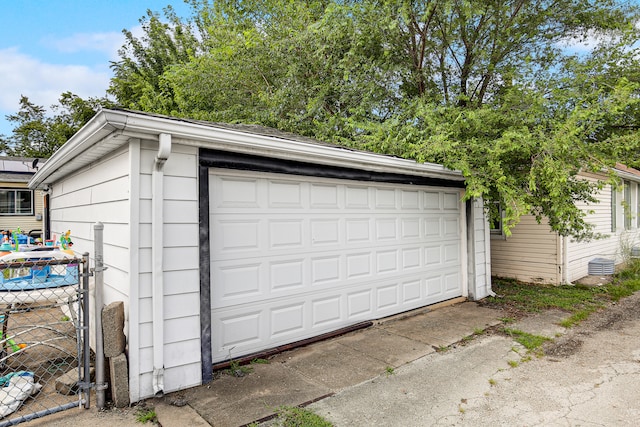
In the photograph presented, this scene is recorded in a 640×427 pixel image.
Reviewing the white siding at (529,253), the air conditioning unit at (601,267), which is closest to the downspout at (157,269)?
the white siding at (529,253)

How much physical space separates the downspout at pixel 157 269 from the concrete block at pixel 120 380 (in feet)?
0.71

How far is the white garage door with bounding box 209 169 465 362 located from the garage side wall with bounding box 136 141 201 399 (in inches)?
14.2

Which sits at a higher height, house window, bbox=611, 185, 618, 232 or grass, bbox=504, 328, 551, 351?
house window, bbox=611, 185, 618, 232

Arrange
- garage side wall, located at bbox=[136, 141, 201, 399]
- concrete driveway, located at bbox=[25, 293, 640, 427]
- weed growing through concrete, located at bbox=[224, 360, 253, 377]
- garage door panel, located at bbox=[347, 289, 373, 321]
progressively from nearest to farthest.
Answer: concrete driveway, located at bbox=[25, 293, 640, 427] < garage side wall, located at bbox=[136, 141, 201, 399] < weed growing through concrete, located at bbox=[224, 360, 253, 377] < garage door panel, located at bbox=[347, 289, 373, 321]

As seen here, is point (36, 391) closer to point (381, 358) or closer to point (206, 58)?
point (381, 358)

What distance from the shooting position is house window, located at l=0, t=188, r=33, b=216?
15039 mm

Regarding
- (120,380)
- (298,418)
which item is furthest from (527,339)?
(120,380)

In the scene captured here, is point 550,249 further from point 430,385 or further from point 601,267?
point 430,385

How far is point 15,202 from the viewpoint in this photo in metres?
15.3

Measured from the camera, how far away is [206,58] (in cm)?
1220

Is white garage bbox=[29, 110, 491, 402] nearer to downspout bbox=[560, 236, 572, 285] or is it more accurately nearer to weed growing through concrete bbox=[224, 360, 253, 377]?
weed growing through concrete bbox=[224, 360, 253, 377]

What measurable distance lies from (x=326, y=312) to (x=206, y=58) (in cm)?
1036

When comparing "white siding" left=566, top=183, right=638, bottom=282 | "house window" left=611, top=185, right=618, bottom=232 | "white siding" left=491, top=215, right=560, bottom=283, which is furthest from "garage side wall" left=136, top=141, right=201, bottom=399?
"house window" left=611, top=185, right=618, bottom=232

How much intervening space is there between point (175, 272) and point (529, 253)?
764cm
